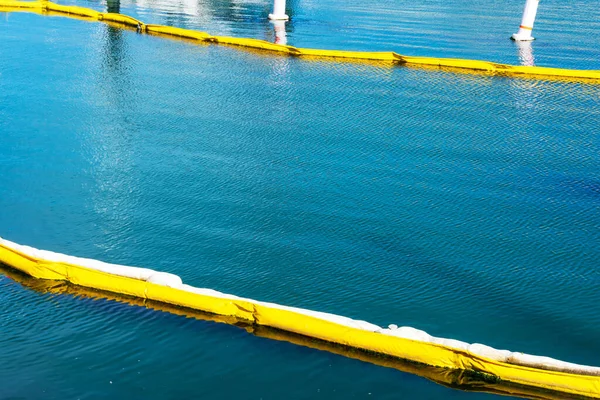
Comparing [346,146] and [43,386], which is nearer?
[43,386]

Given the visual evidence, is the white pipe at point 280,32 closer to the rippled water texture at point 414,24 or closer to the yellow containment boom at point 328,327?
the rippled water texture at point 414,24

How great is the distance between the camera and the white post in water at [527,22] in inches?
945

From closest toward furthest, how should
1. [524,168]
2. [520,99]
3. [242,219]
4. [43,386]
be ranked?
[43,386]
[242,219]
[524,168]
[520,99]

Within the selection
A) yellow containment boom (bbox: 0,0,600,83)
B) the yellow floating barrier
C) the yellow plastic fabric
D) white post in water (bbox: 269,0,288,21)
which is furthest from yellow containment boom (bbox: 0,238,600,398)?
white post in water (bbox: 269,0,288,21)

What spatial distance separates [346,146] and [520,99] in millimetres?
5638

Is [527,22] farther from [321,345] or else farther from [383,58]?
[321,345]

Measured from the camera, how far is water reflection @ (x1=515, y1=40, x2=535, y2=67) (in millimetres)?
21312

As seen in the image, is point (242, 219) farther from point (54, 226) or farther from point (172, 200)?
point (54, 226)

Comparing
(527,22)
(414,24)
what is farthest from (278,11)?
(527,22)

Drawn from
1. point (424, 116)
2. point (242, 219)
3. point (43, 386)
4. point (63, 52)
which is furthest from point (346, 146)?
point (63, 52)

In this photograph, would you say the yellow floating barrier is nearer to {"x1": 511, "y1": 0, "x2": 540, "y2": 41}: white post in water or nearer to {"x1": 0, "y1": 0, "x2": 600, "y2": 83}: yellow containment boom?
Answer: {"x1": 0, "y1": 0, "x2": 600, "y2": 83}: yellow containment boom

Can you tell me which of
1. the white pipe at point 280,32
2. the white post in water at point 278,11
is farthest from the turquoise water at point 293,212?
the white post in water at point 278,11

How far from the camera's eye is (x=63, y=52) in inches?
856

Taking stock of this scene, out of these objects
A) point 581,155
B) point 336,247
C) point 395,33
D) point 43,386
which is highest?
point 395,33
